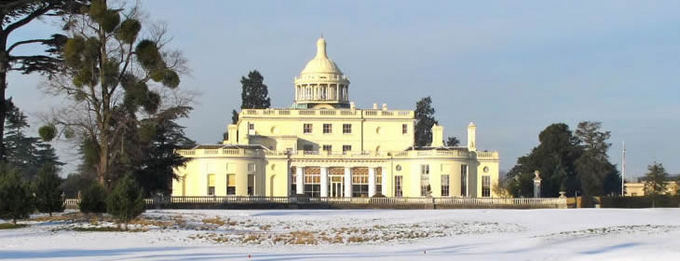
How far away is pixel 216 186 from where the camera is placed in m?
83.2

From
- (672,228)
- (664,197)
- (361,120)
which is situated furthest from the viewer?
(361,120)

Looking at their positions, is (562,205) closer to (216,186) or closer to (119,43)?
(216,186)

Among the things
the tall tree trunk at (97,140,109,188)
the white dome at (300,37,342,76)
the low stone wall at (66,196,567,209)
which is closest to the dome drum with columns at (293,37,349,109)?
the white dome at (300,37,342,76)

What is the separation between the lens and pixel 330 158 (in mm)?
87438

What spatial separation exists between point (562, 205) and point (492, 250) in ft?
146

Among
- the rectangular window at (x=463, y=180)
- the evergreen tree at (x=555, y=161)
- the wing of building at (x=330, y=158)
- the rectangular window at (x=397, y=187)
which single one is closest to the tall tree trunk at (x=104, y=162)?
the wing of building at (x=330, y=158)

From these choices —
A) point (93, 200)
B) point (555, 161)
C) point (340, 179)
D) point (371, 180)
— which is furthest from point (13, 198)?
point (555, 161)

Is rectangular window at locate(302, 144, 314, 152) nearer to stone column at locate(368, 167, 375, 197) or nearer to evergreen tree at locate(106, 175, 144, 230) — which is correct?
stone column at locate(368, 167, 375, 197)

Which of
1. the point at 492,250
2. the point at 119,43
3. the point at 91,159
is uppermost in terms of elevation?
the point at 119,43

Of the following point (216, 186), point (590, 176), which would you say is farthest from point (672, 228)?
point (590, 176)

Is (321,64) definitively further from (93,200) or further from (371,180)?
(93,200)

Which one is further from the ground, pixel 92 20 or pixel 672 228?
pixel 92 20

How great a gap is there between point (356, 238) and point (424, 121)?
80314 mm

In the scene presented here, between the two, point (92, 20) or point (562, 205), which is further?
point (562, 205)
